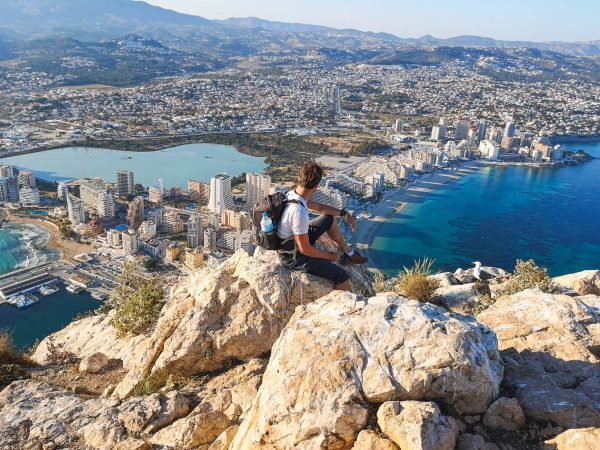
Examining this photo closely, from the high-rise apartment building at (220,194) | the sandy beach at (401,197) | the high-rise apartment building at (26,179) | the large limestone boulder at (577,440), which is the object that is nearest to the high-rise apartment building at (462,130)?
the sandy beach at (401,197)

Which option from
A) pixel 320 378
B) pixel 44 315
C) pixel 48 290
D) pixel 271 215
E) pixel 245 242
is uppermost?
pixel 271 215

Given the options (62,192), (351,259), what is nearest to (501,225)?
(62,192)

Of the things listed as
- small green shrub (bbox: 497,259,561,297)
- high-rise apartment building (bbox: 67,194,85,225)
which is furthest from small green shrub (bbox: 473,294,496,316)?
high-rise apartment building (bbox: 67,194,85,225)

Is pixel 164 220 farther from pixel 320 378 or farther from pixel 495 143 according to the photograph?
pixel 495 143

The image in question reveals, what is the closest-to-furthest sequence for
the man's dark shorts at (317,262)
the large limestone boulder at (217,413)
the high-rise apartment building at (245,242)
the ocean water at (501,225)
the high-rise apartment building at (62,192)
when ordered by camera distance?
the large limestone boulder at (217,413)
the man's dark shorts at (317,262)
the high-rise apartment building at (245,242)
the ocean water at (501,225)
the high-rise apartment building at (62,192)

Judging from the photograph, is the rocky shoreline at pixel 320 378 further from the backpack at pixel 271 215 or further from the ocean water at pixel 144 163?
the ocean water at pixel 144 163

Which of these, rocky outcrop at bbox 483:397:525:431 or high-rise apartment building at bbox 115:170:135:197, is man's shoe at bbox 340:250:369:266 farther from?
high-rise apartment building at bbox 115:170:135:197

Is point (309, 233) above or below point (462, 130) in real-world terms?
above
